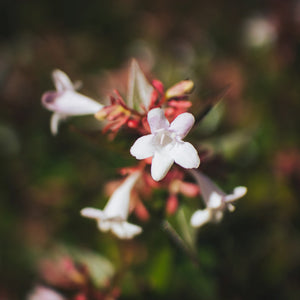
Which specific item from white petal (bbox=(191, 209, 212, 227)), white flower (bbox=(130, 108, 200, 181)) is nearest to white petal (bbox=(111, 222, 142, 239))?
white petal (bbox=(191, 209, 212, 227))

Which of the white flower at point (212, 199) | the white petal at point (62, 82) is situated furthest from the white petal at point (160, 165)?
the white petal at point (62, 82)

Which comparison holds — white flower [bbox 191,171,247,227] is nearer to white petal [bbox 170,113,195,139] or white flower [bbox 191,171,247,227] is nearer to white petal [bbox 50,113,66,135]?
white petal [bbox 170,113,195,139]

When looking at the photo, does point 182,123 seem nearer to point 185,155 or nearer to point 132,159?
point 185,155

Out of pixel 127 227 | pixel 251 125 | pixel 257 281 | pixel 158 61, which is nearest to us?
pixel 127 227

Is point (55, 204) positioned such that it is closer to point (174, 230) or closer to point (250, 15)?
point (174, 230)

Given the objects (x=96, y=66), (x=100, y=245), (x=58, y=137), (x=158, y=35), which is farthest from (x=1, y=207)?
(x=158, y=35)

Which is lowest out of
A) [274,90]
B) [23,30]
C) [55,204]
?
[55,204]

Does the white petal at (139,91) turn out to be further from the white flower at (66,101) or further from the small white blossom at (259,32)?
the small white blossom at (259,32)

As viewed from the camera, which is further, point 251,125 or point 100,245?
point 251,125
